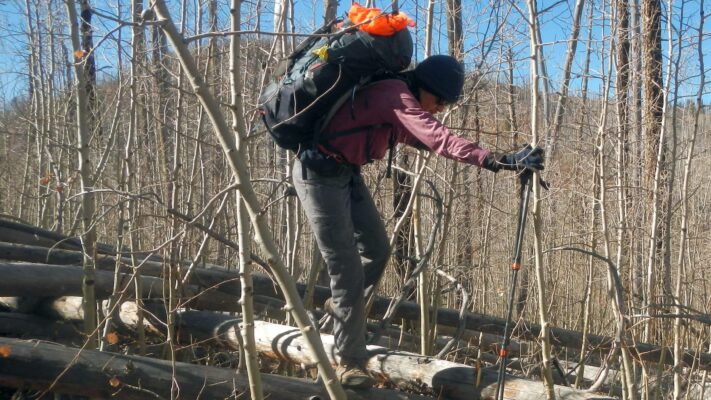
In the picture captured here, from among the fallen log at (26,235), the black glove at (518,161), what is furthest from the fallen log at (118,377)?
the fallen log at (26,235)

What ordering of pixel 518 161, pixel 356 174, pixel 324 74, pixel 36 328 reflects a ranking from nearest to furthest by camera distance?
1. pixel 518 161
2. pixel 324 74
3. pixel 356 174
4. pixel 36 328

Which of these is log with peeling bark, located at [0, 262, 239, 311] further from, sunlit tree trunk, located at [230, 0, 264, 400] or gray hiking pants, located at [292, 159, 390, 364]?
sunlit tree trunk, located at [230, 0, 264, 400]

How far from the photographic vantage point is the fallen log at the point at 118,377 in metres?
3.84

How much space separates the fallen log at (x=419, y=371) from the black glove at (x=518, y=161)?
141 centimetres

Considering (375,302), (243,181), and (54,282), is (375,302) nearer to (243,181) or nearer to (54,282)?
(54,282)

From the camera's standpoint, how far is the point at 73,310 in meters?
5.28

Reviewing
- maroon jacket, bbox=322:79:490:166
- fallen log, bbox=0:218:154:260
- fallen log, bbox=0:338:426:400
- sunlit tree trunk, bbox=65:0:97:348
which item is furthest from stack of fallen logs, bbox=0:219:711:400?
maroon jacket, bbox=322:79:490:166

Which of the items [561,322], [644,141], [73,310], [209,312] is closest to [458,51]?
[644,141]

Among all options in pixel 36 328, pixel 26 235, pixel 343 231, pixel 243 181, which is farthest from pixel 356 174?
pixel 26 235

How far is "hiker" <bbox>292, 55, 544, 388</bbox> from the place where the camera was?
364cm

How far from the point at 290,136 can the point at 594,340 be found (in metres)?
3.79

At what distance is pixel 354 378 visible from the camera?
4043 mm

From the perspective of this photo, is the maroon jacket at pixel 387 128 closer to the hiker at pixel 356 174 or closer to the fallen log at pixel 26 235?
the hiker at pixel 356 174

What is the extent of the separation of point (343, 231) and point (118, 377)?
137cm
